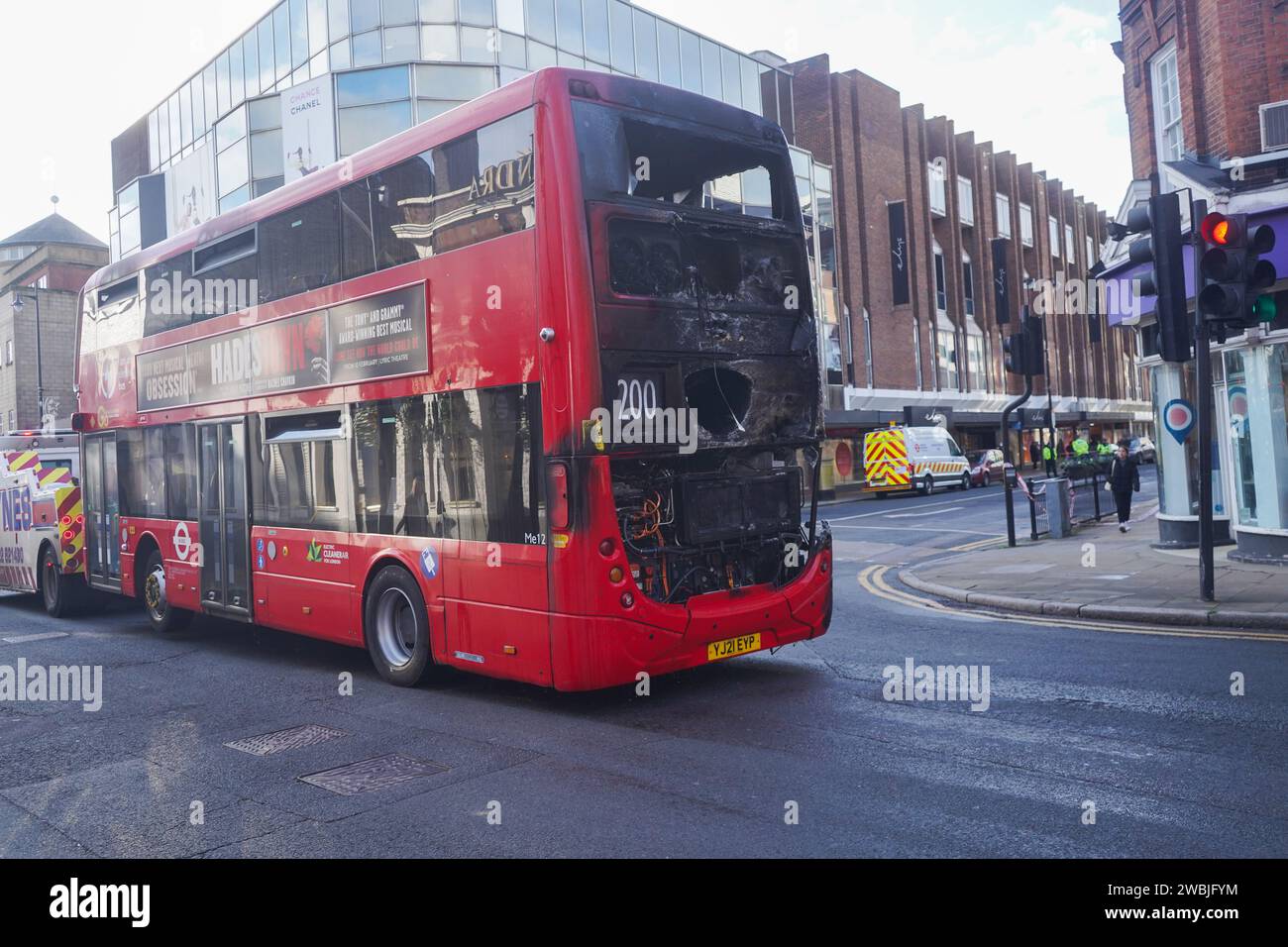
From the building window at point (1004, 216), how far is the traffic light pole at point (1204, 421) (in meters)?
55.4

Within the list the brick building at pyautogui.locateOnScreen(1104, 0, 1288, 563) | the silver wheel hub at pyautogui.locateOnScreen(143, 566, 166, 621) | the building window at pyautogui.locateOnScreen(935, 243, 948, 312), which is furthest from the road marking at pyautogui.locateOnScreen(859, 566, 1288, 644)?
the building window at pyautogui.locateOnScreen(935, 243, 948, 312)

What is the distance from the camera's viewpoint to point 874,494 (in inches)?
1622

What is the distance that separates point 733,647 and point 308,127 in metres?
28.7

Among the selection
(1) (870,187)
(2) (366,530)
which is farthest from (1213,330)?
(1) (870,187)

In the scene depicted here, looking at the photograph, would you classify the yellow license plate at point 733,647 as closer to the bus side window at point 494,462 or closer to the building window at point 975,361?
→ the bus side window at point 494,462

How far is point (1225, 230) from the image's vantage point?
32.4ft

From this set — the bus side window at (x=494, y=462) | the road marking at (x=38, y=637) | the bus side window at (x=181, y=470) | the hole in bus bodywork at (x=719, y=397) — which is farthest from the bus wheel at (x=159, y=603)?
the hole in bus bodywork at (x=719, y=397)

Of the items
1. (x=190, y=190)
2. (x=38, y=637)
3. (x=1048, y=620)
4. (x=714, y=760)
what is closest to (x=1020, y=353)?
(x=1048, y=620)

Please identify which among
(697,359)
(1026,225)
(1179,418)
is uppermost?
(1026,225)

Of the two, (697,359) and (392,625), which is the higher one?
(697,359)

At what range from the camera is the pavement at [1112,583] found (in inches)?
392

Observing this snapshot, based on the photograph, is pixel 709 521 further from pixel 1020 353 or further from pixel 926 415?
pixel 926 415

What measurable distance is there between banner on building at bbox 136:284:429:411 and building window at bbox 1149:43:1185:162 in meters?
12.6

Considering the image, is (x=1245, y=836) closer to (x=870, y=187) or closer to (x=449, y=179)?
(x=449, y=179)
